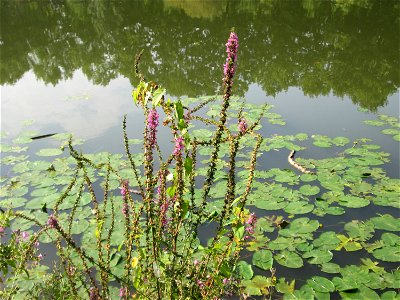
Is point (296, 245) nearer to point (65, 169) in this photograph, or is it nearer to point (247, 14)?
point (65, 169)

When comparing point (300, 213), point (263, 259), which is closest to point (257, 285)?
point (263, 259)

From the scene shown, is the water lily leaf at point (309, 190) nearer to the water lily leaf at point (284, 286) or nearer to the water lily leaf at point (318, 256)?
the water lily leaf at point (318, 256)

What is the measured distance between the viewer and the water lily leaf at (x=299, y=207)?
4887 mm

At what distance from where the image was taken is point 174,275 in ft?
6.86

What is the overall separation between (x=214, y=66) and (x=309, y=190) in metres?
7.97

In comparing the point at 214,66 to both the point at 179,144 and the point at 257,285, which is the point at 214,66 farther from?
the point at 179,144

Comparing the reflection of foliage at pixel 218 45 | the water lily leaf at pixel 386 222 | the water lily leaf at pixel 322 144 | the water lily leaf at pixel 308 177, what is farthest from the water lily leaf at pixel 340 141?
the water lily leaf at pixel 386 222

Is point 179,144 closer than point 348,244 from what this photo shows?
Yes

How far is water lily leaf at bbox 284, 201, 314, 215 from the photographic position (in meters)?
4.89

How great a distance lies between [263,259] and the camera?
415cm

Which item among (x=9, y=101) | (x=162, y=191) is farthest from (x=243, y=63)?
(x=162, y=191)

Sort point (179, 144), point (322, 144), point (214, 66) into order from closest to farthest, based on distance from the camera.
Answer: point (179, 144) < point (322, 144) < point (214, 66)

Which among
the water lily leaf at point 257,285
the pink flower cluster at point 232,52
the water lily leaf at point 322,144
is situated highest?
the pink flower cluster at point 232,52

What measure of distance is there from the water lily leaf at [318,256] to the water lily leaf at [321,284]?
0.27 meters
